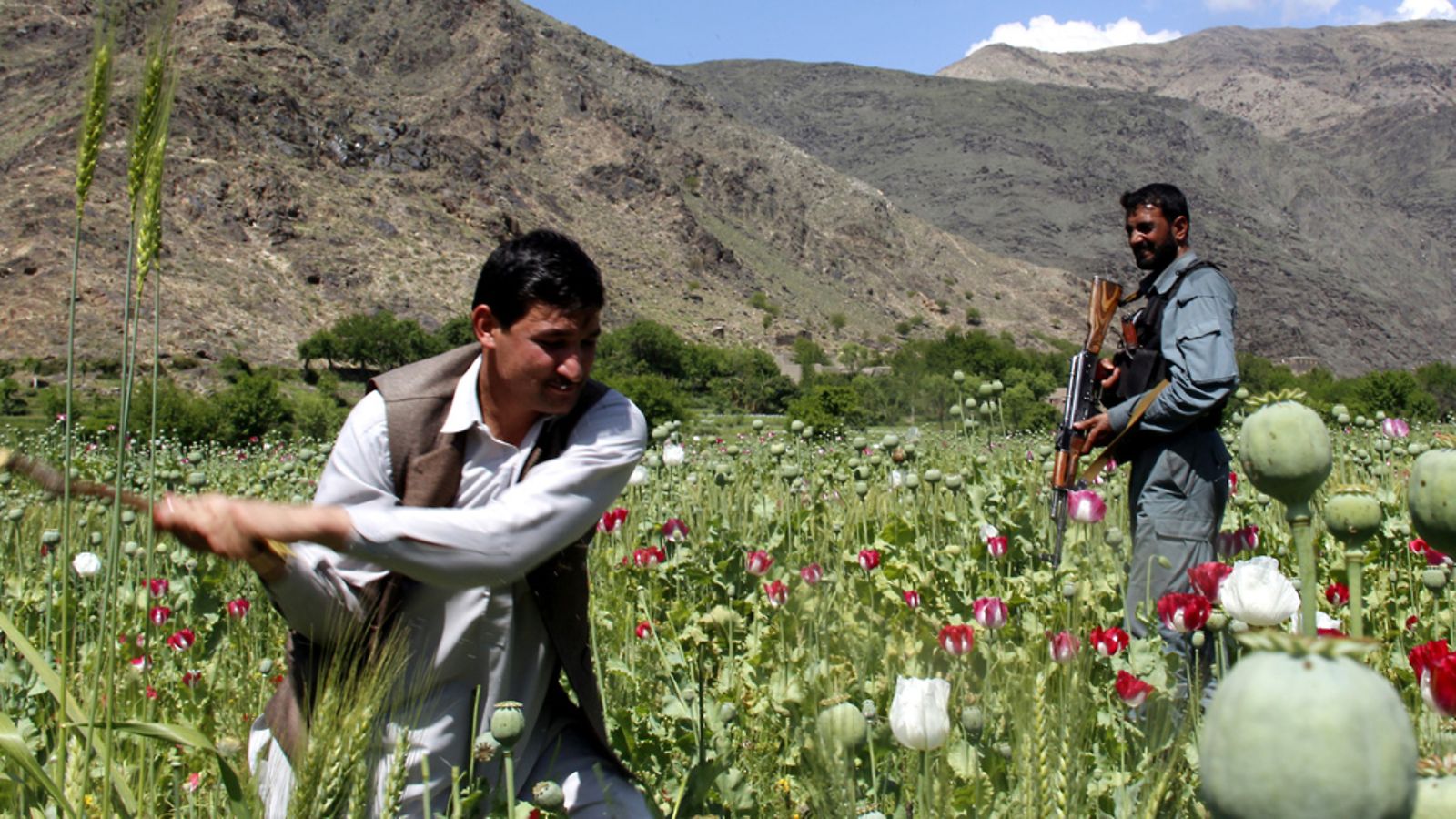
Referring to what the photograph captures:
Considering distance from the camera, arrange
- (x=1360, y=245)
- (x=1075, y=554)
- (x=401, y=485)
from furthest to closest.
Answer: (x=1360, y=245) < (x=1075, y=554) < (x=401, y=485)

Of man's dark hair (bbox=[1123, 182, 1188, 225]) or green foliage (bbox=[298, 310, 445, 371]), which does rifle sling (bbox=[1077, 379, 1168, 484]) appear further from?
green foliage (bbox=[298, 310, 445, 371])

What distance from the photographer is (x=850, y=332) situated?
7975cm

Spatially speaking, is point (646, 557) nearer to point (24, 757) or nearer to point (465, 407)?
point (465, 407)

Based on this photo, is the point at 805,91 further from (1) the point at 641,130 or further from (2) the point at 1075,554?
(2) the point at 1075,554

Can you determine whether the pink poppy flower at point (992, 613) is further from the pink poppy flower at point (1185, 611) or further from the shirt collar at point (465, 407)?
the shirt collar at point (465, 407)

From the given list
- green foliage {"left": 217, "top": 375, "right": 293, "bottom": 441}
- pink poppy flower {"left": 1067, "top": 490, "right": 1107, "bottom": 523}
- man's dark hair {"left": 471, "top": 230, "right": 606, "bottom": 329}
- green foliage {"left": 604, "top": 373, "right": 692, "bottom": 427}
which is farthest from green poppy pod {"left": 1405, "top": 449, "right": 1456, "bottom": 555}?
green foliage {"left": 217, "top": 375, "right": 293, "bottom": 441}

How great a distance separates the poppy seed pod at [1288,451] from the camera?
40.3 inches

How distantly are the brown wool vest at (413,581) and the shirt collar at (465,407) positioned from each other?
0.7 inches

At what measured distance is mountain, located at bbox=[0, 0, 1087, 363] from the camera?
164 feet

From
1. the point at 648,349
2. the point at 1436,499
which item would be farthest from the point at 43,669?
the point at 648,349

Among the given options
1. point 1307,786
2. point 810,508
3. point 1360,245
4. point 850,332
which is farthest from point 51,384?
point 1360,245

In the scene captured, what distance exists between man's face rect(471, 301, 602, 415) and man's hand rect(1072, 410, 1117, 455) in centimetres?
200

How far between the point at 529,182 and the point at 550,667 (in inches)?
3011

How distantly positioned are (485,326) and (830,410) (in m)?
19.8
